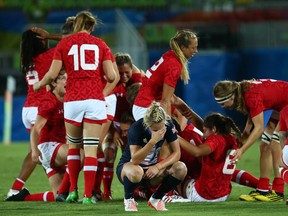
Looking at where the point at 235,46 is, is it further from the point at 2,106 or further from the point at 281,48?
the point at 2,106

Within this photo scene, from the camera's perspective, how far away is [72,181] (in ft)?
31.7

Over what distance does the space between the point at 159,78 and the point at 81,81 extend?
1.00 metres

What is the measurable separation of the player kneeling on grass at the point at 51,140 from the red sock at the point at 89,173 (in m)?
0.61

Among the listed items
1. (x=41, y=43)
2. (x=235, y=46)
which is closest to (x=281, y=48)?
(x=235, y=46)

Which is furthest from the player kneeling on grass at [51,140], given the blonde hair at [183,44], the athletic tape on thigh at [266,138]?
the athletic tape on thigh at [266,138]

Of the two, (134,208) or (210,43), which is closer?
(134,208)

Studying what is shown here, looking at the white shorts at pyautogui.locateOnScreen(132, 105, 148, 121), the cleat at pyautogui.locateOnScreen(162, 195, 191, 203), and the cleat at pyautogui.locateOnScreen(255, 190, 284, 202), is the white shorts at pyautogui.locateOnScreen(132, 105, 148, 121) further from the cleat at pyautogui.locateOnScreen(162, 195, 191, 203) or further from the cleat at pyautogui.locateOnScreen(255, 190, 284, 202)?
the cleat at pyautogui.locateOnScreen(255, 190, 284, 202)

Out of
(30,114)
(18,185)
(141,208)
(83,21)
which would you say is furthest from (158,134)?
(30,114)

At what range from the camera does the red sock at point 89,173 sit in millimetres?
9461

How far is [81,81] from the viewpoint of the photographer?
9.58m

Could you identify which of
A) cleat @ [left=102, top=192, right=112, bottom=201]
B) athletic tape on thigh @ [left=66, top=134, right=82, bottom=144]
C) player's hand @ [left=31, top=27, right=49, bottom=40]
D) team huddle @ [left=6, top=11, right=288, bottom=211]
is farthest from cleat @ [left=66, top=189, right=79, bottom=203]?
player's hand @ [left=31, top=27, right=49, bottom=40]

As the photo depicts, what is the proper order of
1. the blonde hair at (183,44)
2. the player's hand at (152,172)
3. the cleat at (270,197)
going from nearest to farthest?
the player's hand at (152,172)
the cleat at (270,197)
the blonde hair at (183,44)

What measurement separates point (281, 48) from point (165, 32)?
2652 mm

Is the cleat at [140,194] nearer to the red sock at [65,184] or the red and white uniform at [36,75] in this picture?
the red sock at [65,184]
